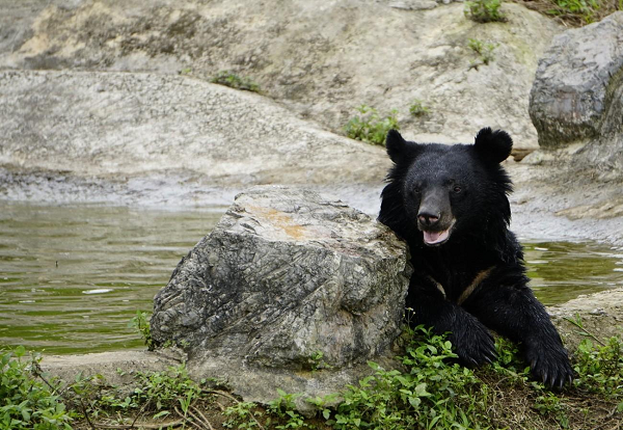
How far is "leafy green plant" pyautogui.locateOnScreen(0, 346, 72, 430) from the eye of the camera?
3363mm

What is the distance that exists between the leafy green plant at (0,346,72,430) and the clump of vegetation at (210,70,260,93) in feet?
32.3

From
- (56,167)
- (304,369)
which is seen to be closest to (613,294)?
(304,369)

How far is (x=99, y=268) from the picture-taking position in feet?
25.4

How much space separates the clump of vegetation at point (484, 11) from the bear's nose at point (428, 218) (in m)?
9.38

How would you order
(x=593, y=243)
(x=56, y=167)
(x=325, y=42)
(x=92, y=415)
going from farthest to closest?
(x=325, y=42) < (x=56, y=167) < (x=593, y=243) < (x=92, y=415)

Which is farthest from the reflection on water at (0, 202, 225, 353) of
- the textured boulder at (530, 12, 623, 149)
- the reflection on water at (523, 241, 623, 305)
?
the textured boulder at (530, 12, 623, 149)

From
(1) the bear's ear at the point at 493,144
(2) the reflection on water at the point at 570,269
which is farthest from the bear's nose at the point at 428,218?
(2) the reflection on water at the point at 570,269

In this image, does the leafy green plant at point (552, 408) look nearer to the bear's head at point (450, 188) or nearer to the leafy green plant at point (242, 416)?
the bear's head at point (450, 188)

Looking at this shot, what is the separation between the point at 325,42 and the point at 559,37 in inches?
159

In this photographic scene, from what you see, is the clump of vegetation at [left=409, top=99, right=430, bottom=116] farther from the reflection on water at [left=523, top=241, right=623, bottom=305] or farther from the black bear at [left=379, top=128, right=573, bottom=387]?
the black bear at [left=379, top=128, right=573, bottom=387]

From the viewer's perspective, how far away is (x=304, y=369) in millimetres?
3883

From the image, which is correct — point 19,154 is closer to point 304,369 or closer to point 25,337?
point 25,337

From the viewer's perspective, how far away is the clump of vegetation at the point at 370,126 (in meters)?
11.6

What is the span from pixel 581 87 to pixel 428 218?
6.14 meters
